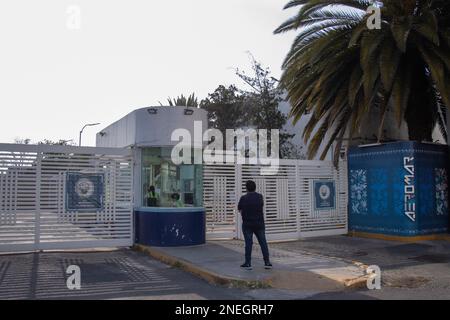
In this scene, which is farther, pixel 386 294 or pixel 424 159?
pixel 424 159

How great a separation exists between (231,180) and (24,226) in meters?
5.91

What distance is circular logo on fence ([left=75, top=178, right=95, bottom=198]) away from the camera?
12.0 meters

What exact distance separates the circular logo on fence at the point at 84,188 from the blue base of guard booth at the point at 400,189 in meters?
8.77

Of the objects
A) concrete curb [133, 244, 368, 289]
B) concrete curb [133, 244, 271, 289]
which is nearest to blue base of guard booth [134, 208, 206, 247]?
concrete curb [133, 244, 271, 289]

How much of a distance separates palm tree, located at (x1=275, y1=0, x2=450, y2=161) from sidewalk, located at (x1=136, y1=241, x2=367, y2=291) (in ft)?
18.9

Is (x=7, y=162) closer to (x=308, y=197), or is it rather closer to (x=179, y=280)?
(x=179, y=280)

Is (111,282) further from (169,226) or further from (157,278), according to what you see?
(169,226)

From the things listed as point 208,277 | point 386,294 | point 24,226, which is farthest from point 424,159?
point 24,226

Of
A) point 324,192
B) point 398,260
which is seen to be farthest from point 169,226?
point 324,192

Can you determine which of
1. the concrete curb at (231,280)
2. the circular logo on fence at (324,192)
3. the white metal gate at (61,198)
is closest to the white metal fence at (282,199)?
the circular logo on fence at (324,192)

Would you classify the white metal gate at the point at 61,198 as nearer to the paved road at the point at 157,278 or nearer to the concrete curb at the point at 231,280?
the paved road at the point at 157,278

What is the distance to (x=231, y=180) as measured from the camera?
14.3 m

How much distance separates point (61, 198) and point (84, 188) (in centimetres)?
61
